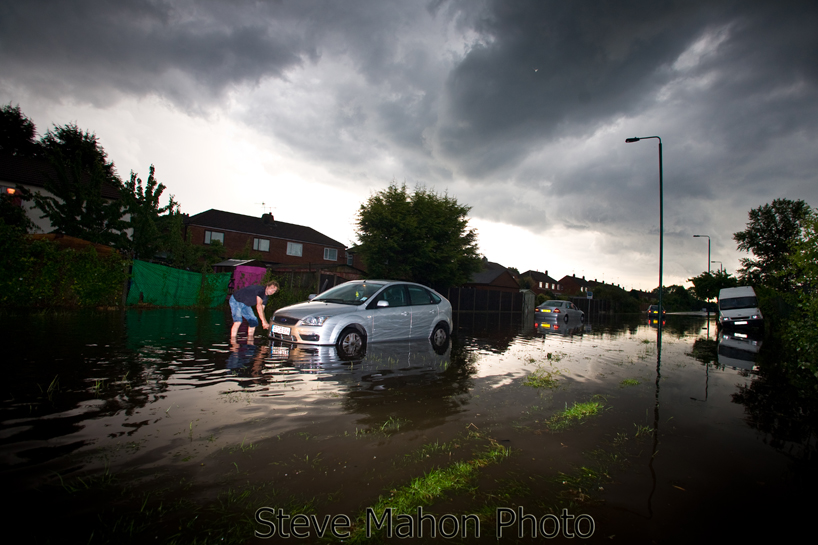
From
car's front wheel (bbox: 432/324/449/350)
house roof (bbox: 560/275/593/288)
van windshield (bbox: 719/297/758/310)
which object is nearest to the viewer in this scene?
car's front wheel (bbox: 432/324/449/350)

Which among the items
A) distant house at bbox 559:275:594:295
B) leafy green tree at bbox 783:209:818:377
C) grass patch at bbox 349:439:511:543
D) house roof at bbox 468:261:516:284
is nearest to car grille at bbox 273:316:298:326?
grass patch at bbox 349:439:511:543

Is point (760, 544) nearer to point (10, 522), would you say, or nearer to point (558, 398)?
point (558, 398)

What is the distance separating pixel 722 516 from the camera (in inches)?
103

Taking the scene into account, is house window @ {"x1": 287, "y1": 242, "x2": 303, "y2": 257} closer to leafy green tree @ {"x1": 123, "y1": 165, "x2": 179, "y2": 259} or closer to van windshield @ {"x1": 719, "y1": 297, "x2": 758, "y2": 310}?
leafy green tree @ {"x1": 123, "y1": 165, "x2": 179, "y2": 259}

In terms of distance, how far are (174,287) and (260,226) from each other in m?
29.6

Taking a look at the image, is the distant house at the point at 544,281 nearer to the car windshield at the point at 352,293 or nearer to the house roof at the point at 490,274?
the house roof at the point at 490,274

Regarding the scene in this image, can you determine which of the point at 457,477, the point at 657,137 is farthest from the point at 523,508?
the point at 657,137

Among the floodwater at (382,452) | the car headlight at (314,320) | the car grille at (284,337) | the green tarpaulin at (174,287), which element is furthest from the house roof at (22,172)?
the floodwater at (382,452)

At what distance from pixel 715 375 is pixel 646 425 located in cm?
489

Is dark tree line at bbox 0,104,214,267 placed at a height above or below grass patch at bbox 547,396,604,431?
above

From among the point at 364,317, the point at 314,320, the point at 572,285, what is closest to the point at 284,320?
the point at 314,320

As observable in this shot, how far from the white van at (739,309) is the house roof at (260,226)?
40.7 metres

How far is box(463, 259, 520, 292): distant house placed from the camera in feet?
187

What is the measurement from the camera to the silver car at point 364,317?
780 cm
